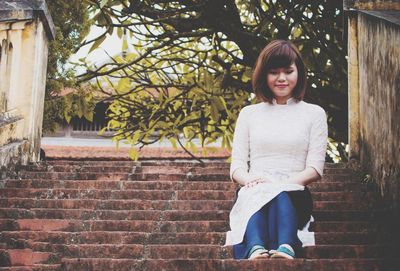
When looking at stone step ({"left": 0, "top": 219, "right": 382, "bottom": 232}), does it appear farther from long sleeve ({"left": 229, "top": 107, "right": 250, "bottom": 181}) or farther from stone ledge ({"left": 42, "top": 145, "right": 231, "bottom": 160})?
stone ledge ({"left": 42, "top": 145, "right": 231, "bottom": 160})

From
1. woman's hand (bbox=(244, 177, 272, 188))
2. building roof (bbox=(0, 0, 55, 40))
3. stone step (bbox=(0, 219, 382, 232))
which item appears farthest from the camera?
building roof (bbox=(0, 0, 55, 40))

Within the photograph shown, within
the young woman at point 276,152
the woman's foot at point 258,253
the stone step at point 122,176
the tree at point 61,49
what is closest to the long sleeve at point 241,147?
the young woman at point 276,152

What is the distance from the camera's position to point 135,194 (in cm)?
532

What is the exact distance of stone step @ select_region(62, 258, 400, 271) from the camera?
349 cm

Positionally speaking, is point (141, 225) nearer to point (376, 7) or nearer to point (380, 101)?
point (380, 101)

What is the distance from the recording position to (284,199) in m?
3.94

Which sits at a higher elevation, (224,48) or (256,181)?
(224,48)

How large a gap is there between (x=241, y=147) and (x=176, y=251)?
807 millimetres

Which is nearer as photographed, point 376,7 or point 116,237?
point 116,237

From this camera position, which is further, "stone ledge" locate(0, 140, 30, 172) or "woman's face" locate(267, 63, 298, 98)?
"stone ledge" locate(0, 140, 30, 172)

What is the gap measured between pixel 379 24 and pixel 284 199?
2026 millimetres

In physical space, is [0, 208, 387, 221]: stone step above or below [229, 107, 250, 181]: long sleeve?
below

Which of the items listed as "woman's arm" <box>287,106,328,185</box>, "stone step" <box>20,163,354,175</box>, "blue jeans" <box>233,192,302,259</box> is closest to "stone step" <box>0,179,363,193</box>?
→ "stone step" <box>20,163,354,175</box>

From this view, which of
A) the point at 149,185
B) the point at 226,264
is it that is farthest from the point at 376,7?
the point at 226,264
